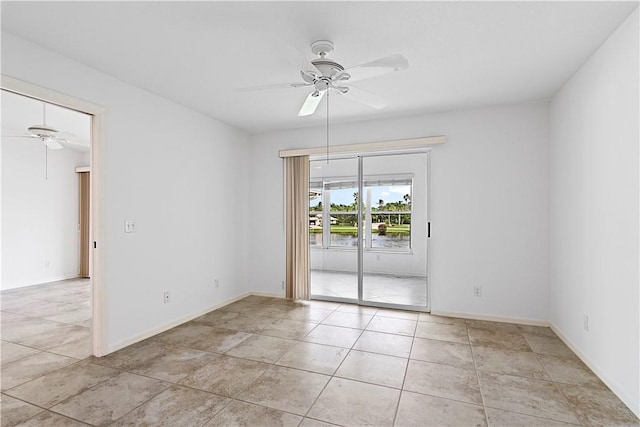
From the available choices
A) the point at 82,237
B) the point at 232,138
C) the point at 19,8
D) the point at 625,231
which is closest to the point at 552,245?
the point at 625,231

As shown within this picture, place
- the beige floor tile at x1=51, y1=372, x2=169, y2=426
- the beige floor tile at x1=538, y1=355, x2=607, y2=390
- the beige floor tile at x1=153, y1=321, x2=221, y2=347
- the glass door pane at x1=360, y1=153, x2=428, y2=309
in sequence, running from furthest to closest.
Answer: the glass door pane at x1=360, y1=153, x2=428, y2=309 < the beige floor tile at x1=153, y1=321, x2=221, y2=347 < the beige floor tile at x1=538, y1=355, x2=607, y2=390 < the beige floor tile at x1=51, y1=372, x2=169, y2=426

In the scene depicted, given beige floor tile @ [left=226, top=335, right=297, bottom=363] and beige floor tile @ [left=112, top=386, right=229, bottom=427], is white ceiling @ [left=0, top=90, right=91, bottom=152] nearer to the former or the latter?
beige floor tile @ [left=226, top=335, right=297, bottom=363]

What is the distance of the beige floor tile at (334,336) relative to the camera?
126 inches

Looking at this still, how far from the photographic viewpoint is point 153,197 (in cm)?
345

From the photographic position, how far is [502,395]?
2.25 meters

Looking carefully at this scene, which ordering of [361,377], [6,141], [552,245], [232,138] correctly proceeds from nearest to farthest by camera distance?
[361,377] → [552,245] → [232,138] → [6,141]

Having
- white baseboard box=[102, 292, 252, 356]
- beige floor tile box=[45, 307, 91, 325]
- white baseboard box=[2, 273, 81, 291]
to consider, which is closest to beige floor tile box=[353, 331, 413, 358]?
white baseboard box=[102, 292, 252, 356]

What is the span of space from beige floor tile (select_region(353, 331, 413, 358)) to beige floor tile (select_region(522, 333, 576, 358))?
3.80 feet

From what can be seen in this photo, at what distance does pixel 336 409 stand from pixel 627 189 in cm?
241

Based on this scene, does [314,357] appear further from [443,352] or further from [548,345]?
[548,345]

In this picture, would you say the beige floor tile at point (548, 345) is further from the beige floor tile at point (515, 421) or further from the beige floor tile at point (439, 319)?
the beige floor tile at point (515, 421)

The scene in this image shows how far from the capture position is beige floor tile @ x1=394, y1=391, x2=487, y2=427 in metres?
1.95

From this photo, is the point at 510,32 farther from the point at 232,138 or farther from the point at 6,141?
the point at 6,141

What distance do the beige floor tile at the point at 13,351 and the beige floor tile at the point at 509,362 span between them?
13.1 ft
